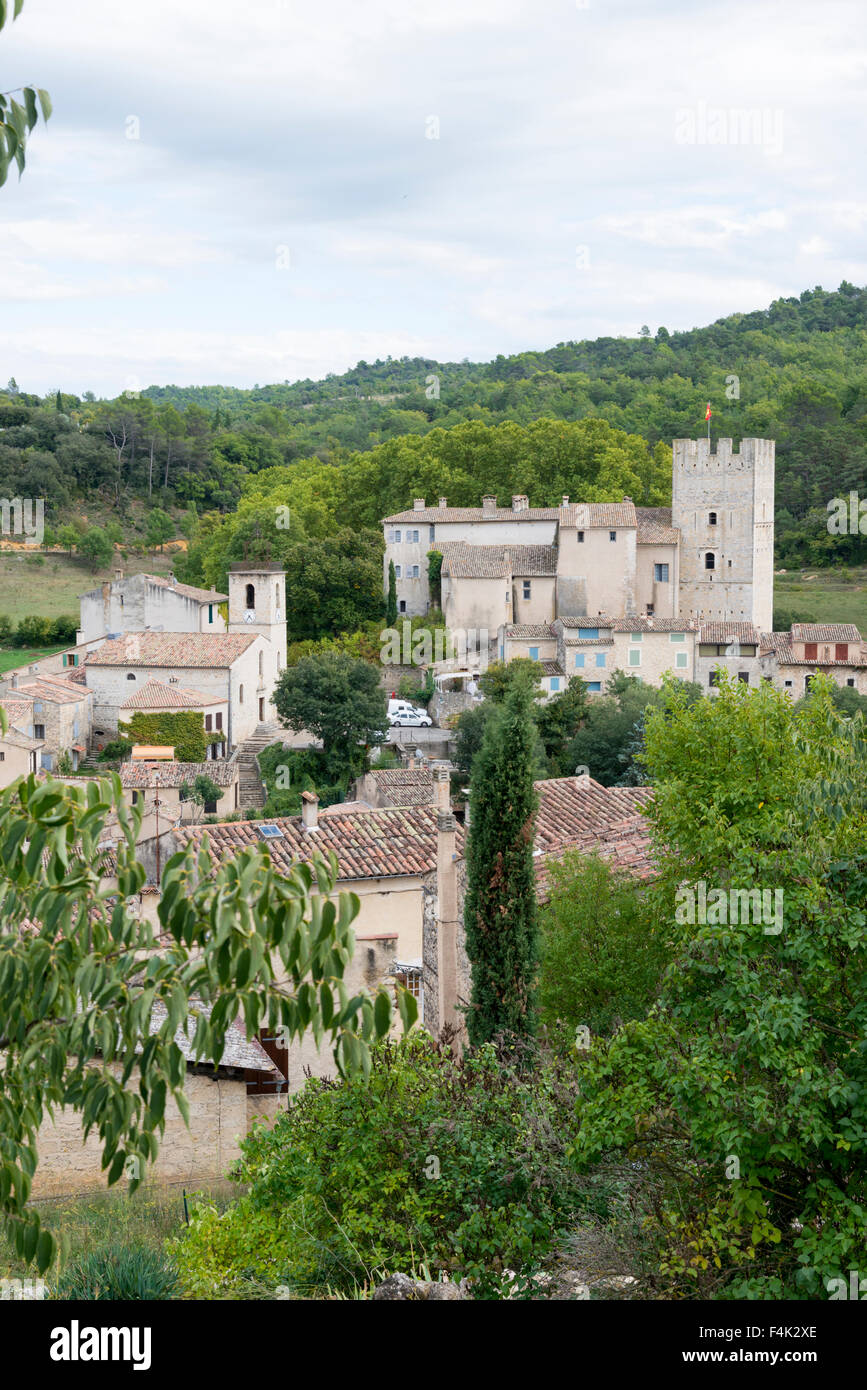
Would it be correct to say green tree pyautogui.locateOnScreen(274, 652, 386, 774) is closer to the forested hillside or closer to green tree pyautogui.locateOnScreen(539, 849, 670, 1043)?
the forested hillside

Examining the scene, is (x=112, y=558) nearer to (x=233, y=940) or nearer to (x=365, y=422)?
(x=365, y=422)

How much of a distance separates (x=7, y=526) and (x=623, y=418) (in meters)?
37.0

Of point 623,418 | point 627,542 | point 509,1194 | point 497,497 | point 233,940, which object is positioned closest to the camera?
point 233,940

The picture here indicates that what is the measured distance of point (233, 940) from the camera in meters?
3.62

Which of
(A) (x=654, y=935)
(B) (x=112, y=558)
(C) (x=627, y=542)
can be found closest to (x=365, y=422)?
(B) (x=112, y=558)

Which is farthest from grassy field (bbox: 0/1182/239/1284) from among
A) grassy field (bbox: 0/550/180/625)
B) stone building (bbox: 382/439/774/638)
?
grassy field (bbox: 0/550/180/625)

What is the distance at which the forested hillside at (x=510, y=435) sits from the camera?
208ft

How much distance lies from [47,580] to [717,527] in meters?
35.3

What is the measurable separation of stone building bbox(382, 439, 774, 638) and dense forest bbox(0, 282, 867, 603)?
3627mm

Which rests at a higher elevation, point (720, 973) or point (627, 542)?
point (627, 542)

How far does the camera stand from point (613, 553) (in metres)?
49.3
